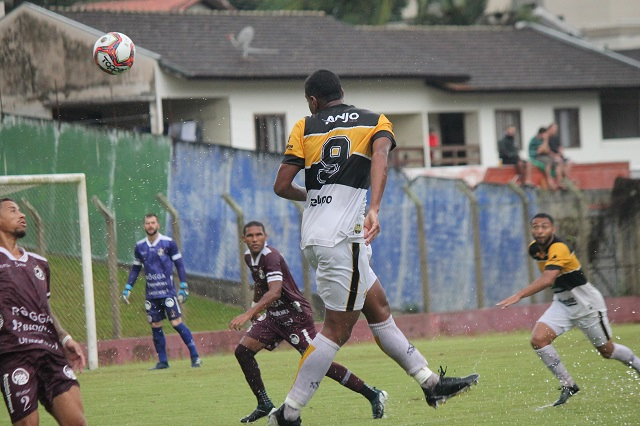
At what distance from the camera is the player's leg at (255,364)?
9836 millimetres

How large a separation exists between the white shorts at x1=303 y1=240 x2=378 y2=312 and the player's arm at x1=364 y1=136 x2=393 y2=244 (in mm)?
157

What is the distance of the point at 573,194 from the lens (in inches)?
886

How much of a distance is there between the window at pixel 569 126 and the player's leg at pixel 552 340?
2621cm

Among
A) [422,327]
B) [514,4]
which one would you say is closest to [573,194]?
[422,327]

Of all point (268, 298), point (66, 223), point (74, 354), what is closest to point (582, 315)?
point (268, 298)

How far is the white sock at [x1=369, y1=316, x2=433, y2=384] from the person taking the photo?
8.03 m

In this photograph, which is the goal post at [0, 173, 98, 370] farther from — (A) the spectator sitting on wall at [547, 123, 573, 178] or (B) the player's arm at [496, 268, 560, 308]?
(A) the spectator sitting on wall at [547, 123, 573, 178]

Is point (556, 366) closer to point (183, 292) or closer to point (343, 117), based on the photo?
point (343, 117)

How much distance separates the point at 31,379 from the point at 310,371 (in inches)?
71.6

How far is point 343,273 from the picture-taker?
25.6 ft

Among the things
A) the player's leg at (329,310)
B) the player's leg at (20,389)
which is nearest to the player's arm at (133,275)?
the player's leg at (329,310)

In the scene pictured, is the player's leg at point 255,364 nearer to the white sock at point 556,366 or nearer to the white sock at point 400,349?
the white sock at point 400,349

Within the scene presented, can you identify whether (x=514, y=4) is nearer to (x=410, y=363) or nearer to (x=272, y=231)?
(x=272, y=231)

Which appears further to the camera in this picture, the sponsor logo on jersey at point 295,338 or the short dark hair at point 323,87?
the sponsor logo on jersey at point 295,338
